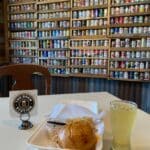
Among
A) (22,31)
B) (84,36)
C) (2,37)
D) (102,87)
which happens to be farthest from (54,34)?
(102,87)

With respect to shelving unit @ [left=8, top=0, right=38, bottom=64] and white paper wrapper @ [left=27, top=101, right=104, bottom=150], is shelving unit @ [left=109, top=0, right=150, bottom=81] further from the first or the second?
white paper wrapper @ [left=27, top=101, right=104, bottom=150]

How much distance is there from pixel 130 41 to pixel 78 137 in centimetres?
235

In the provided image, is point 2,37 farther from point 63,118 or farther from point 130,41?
point 63,118

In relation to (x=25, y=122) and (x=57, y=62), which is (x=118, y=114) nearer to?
(x=25, y=122)

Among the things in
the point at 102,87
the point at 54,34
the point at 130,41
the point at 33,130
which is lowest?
the point at 102,87

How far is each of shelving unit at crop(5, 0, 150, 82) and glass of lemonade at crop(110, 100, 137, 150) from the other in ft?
7.14

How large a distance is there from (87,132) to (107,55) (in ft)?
7.73

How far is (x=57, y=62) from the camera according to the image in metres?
3.30

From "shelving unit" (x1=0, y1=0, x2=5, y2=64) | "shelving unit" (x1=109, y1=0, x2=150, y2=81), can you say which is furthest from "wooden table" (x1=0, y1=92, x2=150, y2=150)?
"shelving unit" (x1=0, y1=0, x2=5, y2=64)

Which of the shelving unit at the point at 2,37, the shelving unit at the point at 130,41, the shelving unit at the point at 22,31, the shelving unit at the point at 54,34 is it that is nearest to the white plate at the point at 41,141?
the shelving unit at the point at 130,41

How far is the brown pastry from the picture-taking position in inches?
27.5

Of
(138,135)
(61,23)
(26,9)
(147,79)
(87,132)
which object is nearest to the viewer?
(87,132)

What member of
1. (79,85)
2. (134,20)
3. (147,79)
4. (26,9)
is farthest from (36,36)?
(147,79)

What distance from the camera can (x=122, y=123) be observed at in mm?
748
